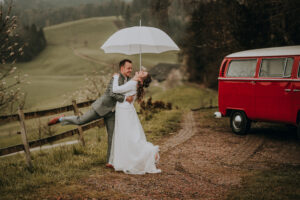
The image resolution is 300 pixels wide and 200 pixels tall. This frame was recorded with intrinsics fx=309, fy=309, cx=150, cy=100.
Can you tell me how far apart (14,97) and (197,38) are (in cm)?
1033

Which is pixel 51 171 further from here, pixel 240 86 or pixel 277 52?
pixel 277 52

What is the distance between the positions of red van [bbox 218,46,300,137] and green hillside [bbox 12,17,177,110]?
33.7m

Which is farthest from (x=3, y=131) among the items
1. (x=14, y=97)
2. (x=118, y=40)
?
(x=118, y=40)

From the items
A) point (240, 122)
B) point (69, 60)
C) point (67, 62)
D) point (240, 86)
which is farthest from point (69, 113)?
point (69, 60)

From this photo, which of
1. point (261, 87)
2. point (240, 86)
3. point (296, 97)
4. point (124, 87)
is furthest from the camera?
point (240, 86)

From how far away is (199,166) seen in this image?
666cm

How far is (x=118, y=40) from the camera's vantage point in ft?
19.7

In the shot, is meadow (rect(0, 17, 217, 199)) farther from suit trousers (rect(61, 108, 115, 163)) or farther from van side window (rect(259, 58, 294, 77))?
van side window (rect(259, 58, 294, 77))

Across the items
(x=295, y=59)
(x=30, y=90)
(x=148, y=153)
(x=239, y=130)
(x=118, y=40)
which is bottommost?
(x=30, y=90)

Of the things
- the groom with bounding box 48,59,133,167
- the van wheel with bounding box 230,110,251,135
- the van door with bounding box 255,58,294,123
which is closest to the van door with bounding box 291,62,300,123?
the van door with bounding box 255,58,294,123

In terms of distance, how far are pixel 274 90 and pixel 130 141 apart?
4.53 meters

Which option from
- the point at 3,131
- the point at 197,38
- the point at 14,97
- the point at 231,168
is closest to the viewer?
the point at 231,168

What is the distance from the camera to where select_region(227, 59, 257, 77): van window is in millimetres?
8891

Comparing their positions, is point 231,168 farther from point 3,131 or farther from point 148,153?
point 3,131
